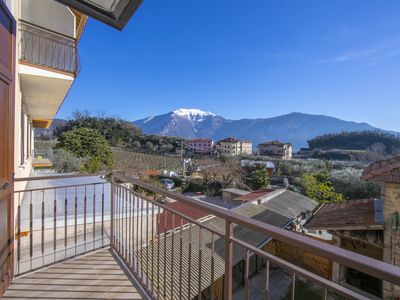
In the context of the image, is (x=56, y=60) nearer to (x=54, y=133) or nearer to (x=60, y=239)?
(x=60, y=239)

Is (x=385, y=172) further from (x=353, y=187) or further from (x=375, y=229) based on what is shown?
(x=353, y=187)

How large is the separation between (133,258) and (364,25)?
1450 cm

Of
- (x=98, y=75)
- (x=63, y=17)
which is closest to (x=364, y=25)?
(x=63, y=17)

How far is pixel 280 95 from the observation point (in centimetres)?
2808

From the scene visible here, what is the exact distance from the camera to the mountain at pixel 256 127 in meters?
146

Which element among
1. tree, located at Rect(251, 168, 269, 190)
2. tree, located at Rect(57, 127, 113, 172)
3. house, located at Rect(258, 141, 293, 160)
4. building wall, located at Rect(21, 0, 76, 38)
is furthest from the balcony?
house, located at Rect(258, 141, 293, 160)

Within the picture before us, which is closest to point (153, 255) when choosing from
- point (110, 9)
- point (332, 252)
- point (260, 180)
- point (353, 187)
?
point (332, 252)

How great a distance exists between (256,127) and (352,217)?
170993mm

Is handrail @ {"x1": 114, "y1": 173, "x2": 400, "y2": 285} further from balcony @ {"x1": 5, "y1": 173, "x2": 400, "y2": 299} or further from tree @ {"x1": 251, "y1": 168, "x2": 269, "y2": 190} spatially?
tree @ {"x1": 251, "y1": 168, "x2": 269, "y2": 190}

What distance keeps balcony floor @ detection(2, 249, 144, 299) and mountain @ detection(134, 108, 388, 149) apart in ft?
458

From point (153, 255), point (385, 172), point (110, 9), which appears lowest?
point (153, 255)

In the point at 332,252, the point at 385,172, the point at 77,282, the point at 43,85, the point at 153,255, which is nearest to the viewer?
the point at 332,252

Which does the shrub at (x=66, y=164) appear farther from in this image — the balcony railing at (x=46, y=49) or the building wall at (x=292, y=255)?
the building wall at (x=292, y=255)

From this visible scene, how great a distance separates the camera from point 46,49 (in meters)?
4.77
